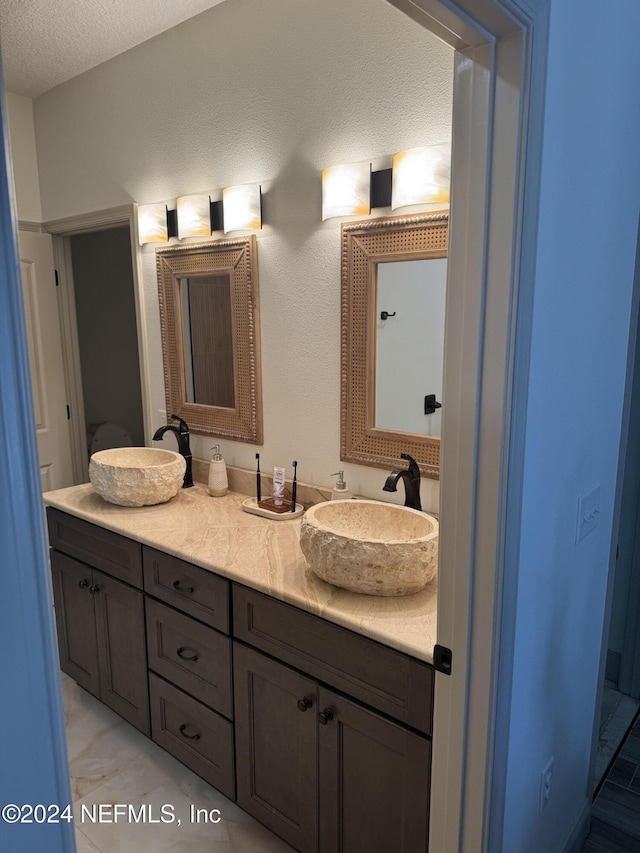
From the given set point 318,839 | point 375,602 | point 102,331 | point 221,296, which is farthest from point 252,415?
point 102,331

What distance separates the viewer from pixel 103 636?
2250mm

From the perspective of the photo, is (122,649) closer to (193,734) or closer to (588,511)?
(193,734)

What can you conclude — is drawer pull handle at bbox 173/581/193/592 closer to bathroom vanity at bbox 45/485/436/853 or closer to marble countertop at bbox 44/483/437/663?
bathroom vanity at bbox 45/485/436/853

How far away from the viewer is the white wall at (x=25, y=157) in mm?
2975

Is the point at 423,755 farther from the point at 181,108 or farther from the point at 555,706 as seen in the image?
the point at 181,108

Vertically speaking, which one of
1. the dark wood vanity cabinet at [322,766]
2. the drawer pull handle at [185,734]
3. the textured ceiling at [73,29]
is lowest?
the drawer pull handle at [185,734]

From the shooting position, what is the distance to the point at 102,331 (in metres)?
3.85

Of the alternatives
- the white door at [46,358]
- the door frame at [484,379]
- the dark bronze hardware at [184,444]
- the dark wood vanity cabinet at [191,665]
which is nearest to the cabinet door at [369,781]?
the door frame at [484,379]

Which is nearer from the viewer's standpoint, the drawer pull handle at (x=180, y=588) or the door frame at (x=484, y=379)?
the door frame at (x=484, y=379)

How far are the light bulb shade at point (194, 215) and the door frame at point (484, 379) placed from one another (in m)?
1.51

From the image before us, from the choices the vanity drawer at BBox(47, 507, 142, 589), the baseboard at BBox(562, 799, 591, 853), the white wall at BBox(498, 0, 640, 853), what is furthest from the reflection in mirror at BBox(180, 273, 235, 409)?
the baseboard at BBox(562, 799, 591, 853)

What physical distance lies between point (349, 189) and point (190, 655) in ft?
5.15

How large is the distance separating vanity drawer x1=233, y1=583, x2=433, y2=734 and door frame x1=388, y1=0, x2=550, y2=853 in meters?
0.09

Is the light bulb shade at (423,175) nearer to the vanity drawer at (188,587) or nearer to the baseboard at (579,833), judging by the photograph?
the vanity drawer at (188,587)
